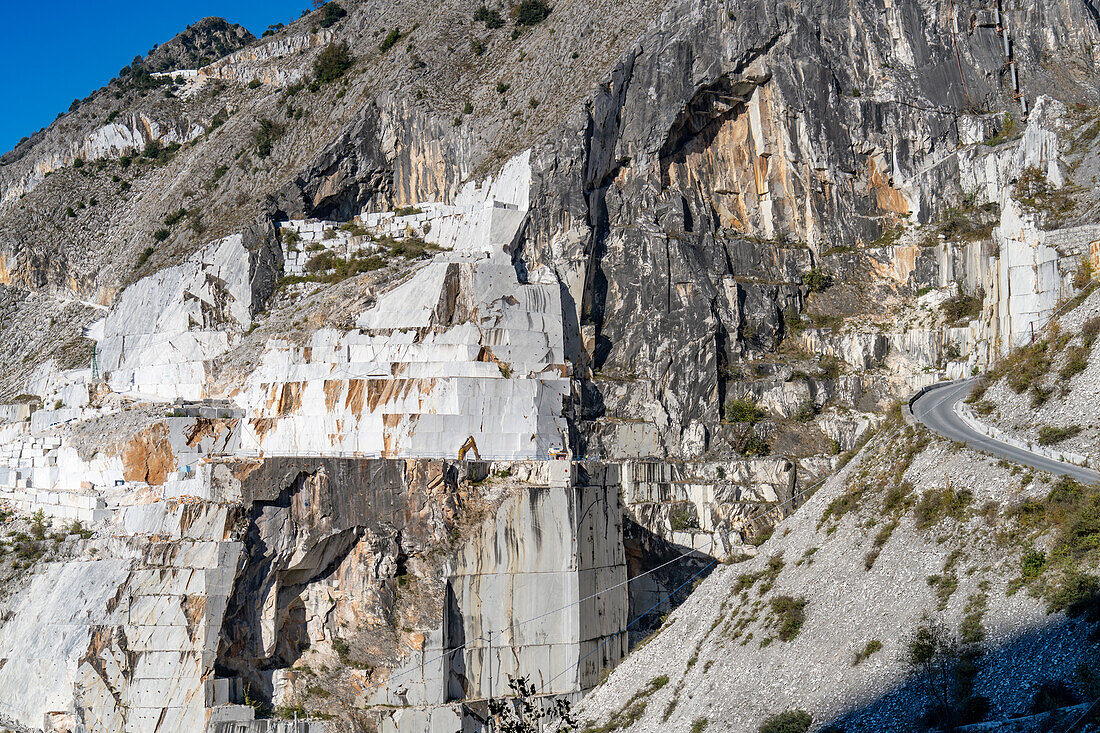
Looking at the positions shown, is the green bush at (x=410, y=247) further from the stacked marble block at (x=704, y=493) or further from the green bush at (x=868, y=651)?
the green bush at (x=868, y=651)

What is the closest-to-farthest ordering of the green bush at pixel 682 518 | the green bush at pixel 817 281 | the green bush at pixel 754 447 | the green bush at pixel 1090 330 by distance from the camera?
the green bush at pixel 1090 330, the green bush at pixel 682 518, the green bush at pixel 754 447, the green bush at pixel 817 281

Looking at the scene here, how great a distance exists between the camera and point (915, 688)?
2042 cm

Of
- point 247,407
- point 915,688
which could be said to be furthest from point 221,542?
point 915,688

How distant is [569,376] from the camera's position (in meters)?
47.7

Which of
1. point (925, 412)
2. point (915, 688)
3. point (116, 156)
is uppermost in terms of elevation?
point (116, 156)

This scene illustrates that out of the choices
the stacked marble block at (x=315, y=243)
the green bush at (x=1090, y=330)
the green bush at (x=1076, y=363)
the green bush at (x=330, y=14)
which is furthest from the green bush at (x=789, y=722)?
the green bush at (x=330, y=14)

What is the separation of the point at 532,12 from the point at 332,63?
13554mm

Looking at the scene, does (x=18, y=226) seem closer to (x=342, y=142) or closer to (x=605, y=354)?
(x=342, y=142)

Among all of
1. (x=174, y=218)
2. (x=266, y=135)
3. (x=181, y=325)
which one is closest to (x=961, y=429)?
(x=181, y=325)

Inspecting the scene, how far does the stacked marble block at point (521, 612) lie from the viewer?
119 feet

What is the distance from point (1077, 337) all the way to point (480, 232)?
93.1 feet

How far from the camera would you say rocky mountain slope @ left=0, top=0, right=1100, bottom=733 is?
92.4 feet

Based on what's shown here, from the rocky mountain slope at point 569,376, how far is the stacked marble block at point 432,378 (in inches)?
7.1

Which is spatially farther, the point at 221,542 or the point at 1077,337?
the point at 221,542
